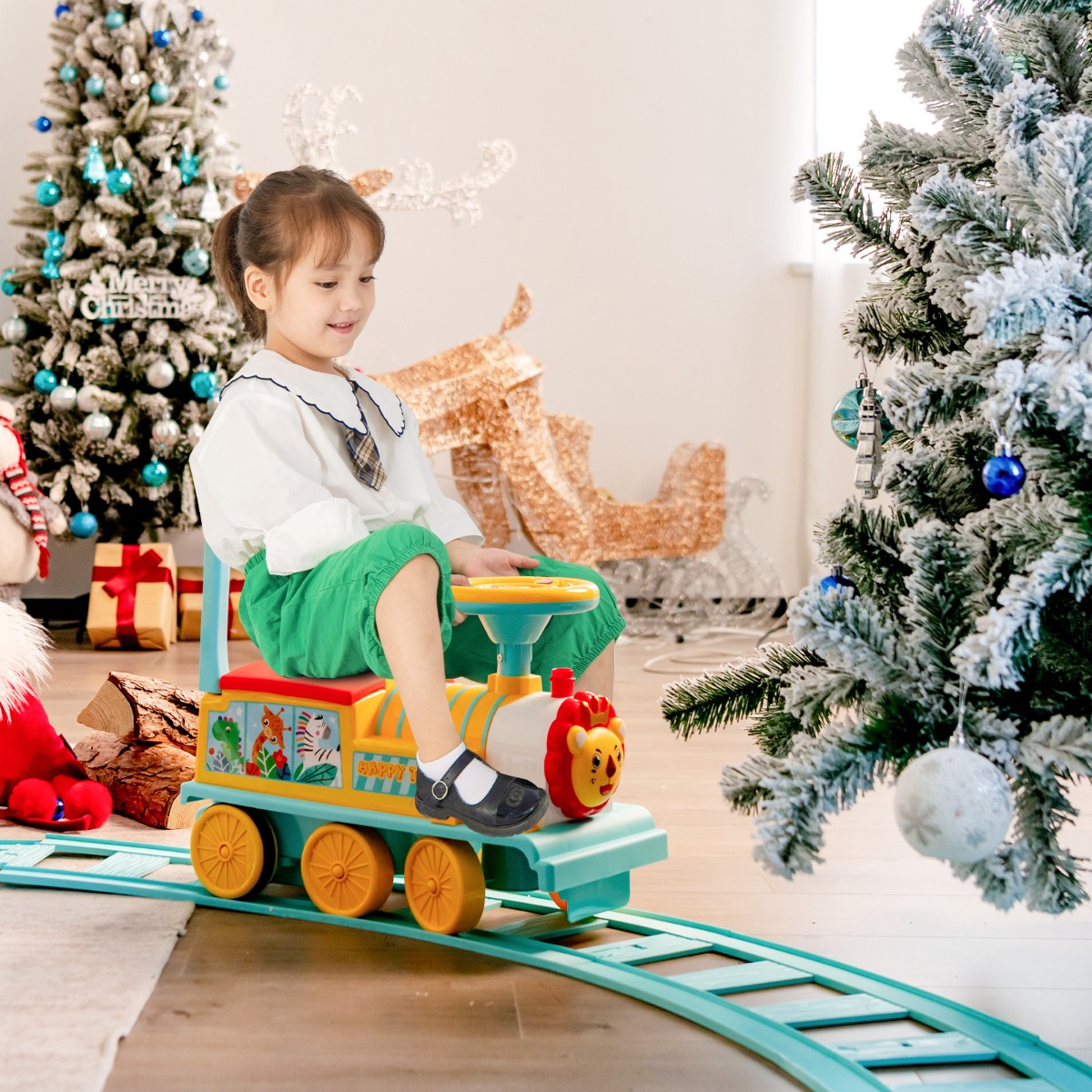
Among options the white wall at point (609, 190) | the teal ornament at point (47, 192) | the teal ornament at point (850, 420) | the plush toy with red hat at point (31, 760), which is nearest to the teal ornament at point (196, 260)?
the teal ornament at point (47, 192)

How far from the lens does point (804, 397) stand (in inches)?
161

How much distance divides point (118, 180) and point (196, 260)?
0.27 meters

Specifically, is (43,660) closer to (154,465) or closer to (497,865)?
(497,865)

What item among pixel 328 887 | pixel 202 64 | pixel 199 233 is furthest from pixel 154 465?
pixel 328 887

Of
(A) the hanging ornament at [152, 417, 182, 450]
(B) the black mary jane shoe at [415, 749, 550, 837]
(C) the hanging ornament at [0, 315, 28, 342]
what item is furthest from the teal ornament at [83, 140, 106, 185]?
(B) the black mary jane shoe at [415, 749, 550, 837]

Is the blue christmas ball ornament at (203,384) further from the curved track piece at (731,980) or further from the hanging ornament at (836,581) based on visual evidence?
the hanging ornament at (836,581)

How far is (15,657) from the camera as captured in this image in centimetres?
173

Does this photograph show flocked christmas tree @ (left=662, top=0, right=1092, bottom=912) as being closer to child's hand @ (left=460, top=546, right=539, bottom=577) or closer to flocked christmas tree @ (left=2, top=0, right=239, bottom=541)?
child's hand @ (left=460, top=546, right=539, bottom=577)

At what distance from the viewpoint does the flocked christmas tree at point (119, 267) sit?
11.0 feet

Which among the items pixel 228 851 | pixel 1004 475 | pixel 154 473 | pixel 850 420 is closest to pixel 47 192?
pixel 154 473

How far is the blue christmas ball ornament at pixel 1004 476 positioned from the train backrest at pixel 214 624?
0.89 m

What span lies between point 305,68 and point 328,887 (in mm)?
3111

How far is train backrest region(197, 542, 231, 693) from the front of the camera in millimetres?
1507

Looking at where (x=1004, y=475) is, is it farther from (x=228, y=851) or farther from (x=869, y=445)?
(x=228, y=851)
